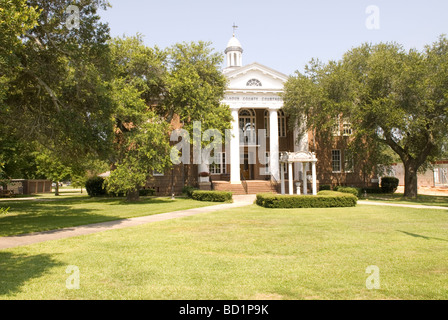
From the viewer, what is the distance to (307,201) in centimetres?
2014

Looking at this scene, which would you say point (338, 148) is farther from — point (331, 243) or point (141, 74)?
point (331, 243)

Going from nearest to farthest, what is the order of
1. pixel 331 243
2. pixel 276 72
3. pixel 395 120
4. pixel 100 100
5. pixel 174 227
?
pixel 331 243
pixel 174 227
pixel 100 100
pixel 395 120
pixel 276 72

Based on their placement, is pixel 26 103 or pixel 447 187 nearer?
pixel 26 103

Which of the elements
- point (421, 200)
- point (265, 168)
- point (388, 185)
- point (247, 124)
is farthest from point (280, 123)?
point (421, 200)

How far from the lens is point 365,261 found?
702cm

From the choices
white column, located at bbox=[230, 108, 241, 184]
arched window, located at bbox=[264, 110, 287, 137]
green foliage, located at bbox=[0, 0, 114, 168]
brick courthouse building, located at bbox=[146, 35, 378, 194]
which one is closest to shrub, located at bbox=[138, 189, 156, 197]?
brick courthouse building, located at bbox=[146, 35, 378, 194]

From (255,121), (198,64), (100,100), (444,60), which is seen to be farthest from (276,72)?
(100,100)

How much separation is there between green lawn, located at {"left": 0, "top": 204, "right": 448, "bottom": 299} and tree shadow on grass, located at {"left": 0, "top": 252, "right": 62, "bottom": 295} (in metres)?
0.02

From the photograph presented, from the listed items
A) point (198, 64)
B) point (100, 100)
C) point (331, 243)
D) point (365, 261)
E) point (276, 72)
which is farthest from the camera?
point (276, 72)

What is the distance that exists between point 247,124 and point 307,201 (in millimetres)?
18314

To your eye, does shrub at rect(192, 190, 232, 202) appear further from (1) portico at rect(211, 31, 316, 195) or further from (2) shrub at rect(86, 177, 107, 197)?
(2) shrub at rect(86, 177, 107, 197)

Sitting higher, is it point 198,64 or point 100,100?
point 198,64

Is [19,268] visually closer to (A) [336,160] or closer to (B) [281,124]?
(B) [281,124]

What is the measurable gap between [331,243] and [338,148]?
3050cm
